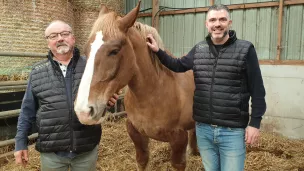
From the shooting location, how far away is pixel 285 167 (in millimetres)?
3578

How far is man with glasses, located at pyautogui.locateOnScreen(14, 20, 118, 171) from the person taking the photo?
189 centimetres

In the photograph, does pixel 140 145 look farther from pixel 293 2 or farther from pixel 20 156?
pixel 293 2

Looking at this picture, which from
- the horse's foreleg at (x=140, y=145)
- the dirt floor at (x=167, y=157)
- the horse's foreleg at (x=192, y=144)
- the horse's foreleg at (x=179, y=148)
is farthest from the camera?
→ the horse's foreleg at (x=192, y=144)

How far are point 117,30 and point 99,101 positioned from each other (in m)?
0.52

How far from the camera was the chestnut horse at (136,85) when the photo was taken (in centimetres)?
166

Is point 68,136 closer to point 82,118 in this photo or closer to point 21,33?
point 82,118

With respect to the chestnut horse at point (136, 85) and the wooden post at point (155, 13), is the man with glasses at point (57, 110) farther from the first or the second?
the wooden post at point (155, 13)

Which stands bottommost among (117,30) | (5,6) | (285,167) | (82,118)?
(285,167)

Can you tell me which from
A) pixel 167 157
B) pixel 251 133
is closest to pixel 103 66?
pixel 251 133

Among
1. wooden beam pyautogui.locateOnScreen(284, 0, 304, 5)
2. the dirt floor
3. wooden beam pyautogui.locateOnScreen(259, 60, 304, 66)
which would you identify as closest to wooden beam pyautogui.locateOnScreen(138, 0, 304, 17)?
wooden beam pyautogui.locateOnScreen(284, 0, 304, 5)

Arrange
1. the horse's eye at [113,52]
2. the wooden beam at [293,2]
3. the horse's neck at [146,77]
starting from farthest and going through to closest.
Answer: the wooden beam at [293,2], the horse's neck at [146,77], the horse's eye at [113,52]

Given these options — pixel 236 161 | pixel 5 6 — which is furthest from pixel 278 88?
pixel 5 6

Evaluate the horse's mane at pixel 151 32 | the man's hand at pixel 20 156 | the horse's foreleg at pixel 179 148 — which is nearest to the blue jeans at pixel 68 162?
the man's hand at pixel 20 156

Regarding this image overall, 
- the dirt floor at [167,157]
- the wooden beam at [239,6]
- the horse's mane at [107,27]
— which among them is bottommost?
the dirt floor at [167,157]
